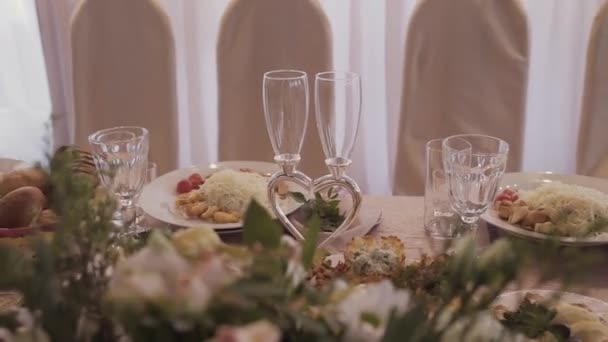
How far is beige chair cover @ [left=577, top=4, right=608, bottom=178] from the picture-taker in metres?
1.82

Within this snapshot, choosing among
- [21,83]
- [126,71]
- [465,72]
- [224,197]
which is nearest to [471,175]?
[224,197]

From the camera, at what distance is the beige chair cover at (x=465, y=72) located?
1873 mm

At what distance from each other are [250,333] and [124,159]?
0.84 metres

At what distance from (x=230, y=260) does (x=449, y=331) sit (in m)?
0.15

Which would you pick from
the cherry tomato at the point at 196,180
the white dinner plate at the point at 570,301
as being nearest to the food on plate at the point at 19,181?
the cherry tomato at the point at 196,180

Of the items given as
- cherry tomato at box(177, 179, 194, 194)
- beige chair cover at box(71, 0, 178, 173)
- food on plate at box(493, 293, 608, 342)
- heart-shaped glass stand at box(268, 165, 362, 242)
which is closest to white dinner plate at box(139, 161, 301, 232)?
cherry tomato at box(177, 179, 194, 194)

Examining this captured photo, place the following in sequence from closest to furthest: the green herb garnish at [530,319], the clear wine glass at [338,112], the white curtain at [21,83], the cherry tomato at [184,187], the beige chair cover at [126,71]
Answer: the green herb garnish at [530,319]
the clear wine glass at [338,112]
the cherry tomato at [184,187]
the beige chair cover at [126,71]
the white curtain at [21,83]

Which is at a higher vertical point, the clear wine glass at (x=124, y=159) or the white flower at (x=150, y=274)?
the white flower at (x=150, y=274)

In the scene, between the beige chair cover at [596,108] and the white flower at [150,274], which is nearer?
the white flower at [150,274]

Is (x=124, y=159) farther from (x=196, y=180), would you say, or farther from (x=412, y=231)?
(x=412, y=231)

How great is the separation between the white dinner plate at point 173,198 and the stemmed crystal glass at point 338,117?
0.23 m

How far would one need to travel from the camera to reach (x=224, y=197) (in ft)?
4.43

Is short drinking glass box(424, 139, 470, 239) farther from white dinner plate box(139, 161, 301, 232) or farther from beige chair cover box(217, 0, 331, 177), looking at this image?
beige chair cover box(217, 0, 331, 177)

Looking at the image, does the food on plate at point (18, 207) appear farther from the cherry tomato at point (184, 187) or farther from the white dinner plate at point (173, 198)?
the cherry tomato at point (184, 187)
